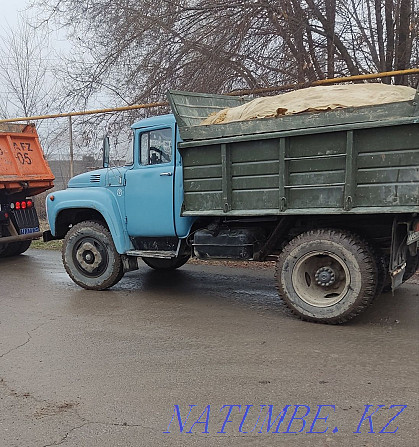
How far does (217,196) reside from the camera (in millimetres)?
5727

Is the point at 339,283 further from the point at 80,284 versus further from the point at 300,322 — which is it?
the point at 80,284

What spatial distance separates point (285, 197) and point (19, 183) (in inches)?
241

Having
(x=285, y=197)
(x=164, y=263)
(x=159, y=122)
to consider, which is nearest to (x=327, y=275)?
(x=285, y=197)

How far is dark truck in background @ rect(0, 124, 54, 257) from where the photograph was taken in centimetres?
950

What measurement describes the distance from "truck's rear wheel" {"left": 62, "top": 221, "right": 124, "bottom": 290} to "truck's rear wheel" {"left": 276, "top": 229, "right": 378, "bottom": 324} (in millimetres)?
2494

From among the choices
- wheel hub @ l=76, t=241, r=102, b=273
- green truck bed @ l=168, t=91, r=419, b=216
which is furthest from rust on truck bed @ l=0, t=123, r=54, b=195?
green truck bed @ l=168, t=91, r=419, b=216

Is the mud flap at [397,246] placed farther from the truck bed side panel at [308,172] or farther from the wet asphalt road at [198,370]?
the wet asphalt road at [198,370]

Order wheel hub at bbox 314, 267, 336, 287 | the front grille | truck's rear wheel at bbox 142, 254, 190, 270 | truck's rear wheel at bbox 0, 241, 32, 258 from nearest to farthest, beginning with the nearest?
wheel hub at bbox 314, 267, 336, 287 → truck's rear wheel at bbox 142, 254, 190, 270 → the front grille → truck's rear wheel at bbox 0, 241, 32, 258

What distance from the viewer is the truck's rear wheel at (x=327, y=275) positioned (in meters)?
5.07

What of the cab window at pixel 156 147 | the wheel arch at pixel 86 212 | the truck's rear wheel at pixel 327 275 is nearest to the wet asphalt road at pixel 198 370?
the truck's rear wheel at pixel 327 275

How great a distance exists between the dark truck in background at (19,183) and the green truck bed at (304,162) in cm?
480

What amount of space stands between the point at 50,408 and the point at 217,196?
2.96m

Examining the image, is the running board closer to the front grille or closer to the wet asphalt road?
the wet asphalt road

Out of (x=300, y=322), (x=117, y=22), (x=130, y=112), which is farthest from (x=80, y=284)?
(x=117, y=22)
